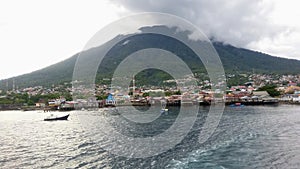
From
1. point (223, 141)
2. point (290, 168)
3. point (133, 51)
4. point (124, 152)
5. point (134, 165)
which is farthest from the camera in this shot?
point (133, 51)

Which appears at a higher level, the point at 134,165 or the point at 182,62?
the point at 182,62

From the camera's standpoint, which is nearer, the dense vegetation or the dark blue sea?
the dark blue sea

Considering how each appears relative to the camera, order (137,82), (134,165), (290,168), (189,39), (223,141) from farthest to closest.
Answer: (189,39) < (137,82) < (223,141) < (134,165) < (290,168)

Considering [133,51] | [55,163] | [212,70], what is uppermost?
[133,51]

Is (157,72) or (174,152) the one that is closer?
(174,152)

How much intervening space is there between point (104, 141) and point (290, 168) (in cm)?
1156

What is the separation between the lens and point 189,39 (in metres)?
156

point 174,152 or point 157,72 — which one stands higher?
point 157,72

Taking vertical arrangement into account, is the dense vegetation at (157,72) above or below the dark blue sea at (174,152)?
above

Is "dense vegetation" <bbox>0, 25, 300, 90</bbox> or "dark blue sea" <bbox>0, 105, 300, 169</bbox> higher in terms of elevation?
"dense vegetation" <bbox>0, 25, 300, 90</bbox>

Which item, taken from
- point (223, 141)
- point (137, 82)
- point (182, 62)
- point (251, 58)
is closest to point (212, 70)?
point (182, 62)

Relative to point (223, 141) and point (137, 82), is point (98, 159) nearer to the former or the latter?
point (223, 141)

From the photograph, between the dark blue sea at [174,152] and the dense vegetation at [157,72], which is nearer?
the dark blue sea at [174,152]

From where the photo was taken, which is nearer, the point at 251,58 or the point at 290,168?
the point at 290,168
